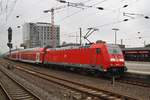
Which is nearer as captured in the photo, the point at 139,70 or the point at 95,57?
the point at 95,57

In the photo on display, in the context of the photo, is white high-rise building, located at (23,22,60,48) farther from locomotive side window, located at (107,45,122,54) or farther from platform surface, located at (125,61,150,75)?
locomotive side window, located at (107,45,122,54)

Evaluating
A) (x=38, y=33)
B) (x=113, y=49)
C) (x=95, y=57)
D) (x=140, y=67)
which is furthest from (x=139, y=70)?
(x=38, y=33)

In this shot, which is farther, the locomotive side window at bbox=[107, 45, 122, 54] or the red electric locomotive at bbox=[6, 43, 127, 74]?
the locomotive side window at bbox=[107, 45, 122, 54]

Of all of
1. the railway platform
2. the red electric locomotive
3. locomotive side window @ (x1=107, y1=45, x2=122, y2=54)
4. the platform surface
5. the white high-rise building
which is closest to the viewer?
the red electric locomotive

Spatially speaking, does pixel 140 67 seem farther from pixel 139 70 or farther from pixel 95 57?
pixel 95 57

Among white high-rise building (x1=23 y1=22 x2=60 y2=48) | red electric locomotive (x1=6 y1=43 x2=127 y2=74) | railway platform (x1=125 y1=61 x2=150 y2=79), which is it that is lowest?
railway platform (x1=125 y1=61 x2=150 y2=79)

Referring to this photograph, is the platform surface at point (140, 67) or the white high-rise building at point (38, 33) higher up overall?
the white high-rise building at point (38, 33)

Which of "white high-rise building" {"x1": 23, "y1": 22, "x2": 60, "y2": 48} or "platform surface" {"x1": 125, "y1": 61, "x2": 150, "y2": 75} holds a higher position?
"white high-rise building" {"x1": 23, "y1": 22, "x2": 60, "y2": 48}

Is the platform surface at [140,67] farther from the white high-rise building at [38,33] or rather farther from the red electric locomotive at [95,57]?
the white high-rise building at [38,33]

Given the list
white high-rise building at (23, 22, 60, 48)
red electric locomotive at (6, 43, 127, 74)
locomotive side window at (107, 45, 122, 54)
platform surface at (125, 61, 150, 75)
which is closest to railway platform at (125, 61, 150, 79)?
platform surface at (125, 61, 150, 75)

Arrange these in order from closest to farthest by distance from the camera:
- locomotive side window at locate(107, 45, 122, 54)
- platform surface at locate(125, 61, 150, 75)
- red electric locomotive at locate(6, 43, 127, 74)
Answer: red electric locomotive at locate(6, 43, 127, 74) < locomotive side window at locate(107, 45, 122, 54) < platform surface at locate(125, 61, 150, 75)

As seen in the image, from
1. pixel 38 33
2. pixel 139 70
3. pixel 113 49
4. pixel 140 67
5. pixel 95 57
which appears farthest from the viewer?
pixel 38 33

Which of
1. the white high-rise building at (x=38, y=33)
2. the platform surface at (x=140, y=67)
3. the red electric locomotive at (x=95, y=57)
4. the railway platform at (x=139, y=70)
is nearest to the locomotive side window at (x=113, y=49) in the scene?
the red electric locomotive at (x=95, y=57)

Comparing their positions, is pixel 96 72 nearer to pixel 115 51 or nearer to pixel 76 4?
pixel 115 51
